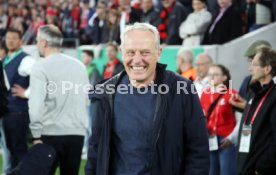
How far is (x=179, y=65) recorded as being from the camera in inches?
370

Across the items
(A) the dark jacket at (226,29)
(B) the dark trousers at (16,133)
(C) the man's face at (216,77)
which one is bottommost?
(B) the dark trousers at (16,133)

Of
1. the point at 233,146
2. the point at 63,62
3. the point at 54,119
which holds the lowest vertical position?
the point at 233,146

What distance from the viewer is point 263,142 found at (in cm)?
595

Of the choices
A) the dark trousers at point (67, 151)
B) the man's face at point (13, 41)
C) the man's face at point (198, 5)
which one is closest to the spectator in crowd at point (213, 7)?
the man's face at point (198, 5)

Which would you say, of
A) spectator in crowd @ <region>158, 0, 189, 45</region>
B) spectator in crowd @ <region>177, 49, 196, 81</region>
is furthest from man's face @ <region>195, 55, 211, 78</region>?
spectator in crowd @ <region>158, 0, 189, 45</region>

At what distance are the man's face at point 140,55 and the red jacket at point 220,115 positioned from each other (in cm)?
374

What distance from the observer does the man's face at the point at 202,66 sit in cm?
870

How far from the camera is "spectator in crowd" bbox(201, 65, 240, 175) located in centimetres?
794

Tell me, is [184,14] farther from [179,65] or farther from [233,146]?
[233,146]

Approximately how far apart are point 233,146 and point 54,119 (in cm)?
222

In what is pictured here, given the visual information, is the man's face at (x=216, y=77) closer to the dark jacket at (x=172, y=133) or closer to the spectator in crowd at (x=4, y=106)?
the spectator in crowd at (x=4, y=106)

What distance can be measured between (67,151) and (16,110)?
2136mm

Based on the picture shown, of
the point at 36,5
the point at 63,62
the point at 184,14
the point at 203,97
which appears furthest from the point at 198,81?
the point at 36,5

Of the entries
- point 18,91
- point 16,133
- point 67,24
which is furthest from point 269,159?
point 67,24
